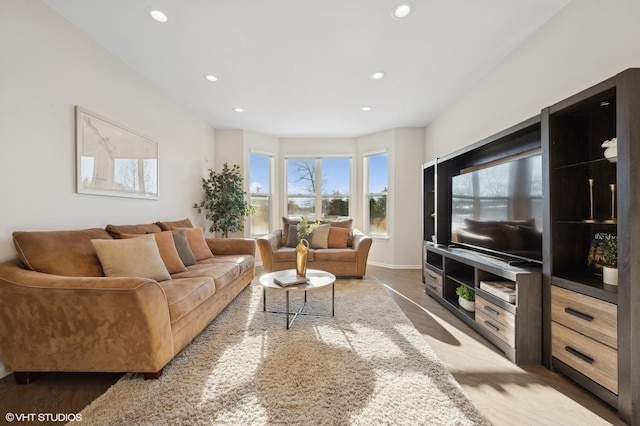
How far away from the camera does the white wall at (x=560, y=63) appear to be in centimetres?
161

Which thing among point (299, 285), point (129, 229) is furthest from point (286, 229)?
point (129, 229)

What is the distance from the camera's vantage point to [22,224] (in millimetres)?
1819

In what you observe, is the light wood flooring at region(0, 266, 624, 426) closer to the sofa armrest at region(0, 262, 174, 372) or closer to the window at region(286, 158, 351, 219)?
the sofa armrest at region(0, 262, 174, 372)

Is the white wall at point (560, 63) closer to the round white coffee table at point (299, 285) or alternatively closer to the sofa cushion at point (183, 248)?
the round white coffee table at point (299, 285)

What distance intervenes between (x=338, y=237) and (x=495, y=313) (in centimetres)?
259

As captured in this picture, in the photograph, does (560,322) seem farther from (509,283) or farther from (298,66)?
(298,66)

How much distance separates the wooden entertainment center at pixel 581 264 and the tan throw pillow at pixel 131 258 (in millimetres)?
2748

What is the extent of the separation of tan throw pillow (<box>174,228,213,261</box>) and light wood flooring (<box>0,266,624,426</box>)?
157 centimetres

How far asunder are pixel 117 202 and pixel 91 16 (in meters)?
1.61

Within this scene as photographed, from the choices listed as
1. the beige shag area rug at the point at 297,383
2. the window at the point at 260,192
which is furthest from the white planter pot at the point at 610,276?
the window at the point at 260,192

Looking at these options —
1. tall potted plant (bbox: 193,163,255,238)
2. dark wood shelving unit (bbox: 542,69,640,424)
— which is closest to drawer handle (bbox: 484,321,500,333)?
dark wood shelving unit (bbox: 542,69,640,424)

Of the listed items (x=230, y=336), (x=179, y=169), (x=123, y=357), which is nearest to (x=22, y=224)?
(x=123, y=357)

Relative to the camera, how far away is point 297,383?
156 cm

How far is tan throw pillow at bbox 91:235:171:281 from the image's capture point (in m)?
1.95
